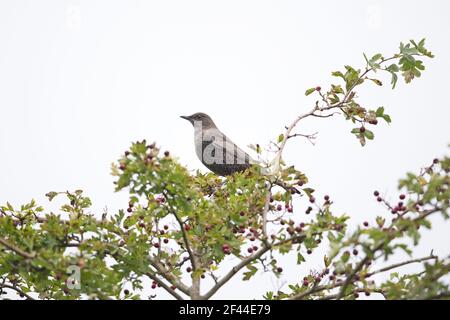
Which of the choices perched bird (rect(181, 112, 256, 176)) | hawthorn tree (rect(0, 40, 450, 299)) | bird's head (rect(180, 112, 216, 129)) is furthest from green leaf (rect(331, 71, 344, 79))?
bird's head (rect(180, 112, 216, 129))

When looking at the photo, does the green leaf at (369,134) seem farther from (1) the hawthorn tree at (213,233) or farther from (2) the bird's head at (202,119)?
(2) the bird's head at (202,119)

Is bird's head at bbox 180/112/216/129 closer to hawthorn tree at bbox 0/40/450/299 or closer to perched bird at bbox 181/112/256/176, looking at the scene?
perched bird at bbox 181/112/256/176

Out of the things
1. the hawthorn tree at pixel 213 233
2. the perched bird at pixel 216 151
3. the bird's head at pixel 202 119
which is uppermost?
the bird's head at pixel 202 119

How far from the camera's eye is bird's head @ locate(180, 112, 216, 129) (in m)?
13.3

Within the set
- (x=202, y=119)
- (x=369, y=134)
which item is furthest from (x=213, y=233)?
(x=202, y=119)

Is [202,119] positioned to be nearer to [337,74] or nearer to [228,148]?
[228,148]

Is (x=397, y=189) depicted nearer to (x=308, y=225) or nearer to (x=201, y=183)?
(x=308, y=225)

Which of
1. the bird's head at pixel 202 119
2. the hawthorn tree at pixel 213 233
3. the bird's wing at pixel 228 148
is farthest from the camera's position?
the bird's head at pixel 202 119

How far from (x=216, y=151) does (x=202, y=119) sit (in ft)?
4.81

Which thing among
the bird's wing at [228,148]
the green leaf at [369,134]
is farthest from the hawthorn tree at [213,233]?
the bird's wing at [228,148]

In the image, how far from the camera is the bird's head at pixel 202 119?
13336 mm

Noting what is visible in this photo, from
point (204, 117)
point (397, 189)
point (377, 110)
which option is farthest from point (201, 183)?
point (204, 117)
